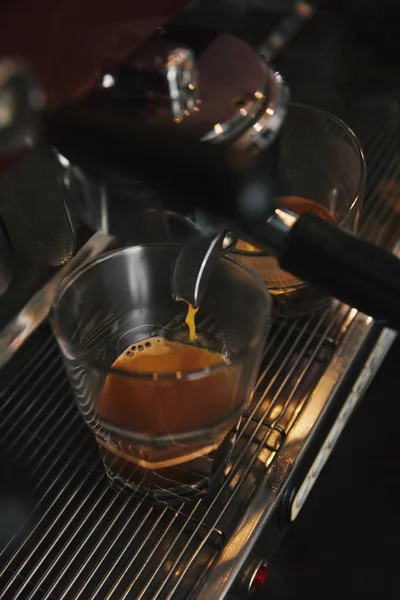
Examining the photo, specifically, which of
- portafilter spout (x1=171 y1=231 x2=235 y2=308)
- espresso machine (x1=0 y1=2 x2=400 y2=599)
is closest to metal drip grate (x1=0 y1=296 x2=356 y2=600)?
espresso machine (x1=0 y1=2 x2=400 y2=599)

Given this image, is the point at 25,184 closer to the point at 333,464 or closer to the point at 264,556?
the point at 264,556

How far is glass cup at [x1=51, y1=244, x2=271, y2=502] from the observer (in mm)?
407

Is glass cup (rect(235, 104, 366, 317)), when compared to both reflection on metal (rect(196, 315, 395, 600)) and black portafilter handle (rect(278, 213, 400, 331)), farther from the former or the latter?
black portafilter handle (rect(278, 213, 400, 331))

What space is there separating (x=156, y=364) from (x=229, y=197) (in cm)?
15

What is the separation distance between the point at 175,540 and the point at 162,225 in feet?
0.67

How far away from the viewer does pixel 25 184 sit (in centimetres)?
46

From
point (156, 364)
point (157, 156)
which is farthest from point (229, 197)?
point (156, 364)

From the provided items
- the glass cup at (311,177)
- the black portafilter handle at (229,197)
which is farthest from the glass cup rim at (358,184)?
the black portafilter handle at (229,197)

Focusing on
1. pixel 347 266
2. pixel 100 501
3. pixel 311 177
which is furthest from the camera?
pixel 311 177

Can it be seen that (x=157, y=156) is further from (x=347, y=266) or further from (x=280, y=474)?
(x=280, y=474)

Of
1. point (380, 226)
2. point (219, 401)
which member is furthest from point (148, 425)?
point (380, 226)

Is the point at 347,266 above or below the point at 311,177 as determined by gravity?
below

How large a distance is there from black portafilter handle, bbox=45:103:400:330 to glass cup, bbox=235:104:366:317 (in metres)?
0.15

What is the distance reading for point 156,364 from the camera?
18.7 inches
